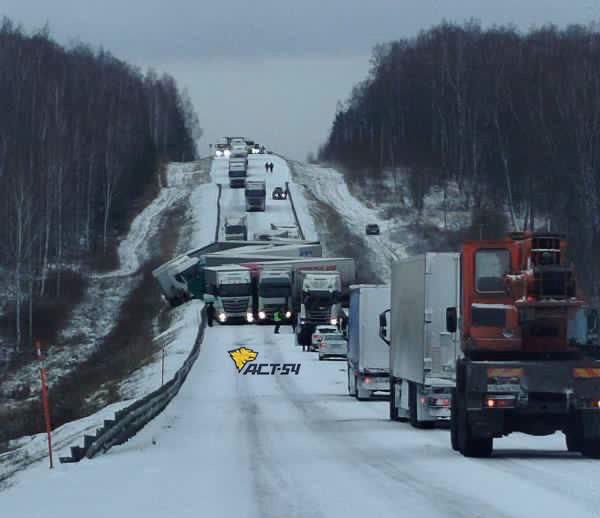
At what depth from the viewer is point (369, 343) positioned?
37.1 m

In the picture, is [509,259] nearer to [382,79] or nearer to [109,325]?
[109,325]

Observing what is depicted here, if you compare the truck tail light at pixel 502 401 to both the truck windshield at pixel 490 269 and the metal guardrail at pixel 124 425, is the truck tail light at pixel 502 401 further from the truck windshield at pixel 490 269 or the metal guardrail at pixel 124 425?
the metal guardrail at pixel 124 425

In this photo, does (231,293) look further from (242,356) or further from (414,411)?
(414,411)

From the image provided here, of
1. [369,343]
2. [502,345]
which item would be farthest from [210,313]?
[502,345]

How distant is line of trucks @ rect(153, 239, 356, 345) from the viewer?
215 ft

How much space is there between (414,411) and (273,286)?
40270 millimetres

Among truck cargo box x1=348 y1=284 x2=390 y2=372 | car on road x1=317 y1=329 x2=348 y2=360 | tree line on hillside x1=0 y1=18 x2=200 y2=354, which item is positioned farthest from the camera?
tree line on hillside x1=0 y1=18 x2=200 y2=354

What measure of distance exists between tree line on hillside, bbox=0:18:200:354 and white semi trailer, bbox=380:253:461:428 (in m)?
42.2

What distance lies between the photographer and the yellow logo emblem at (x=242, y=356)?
181 feet

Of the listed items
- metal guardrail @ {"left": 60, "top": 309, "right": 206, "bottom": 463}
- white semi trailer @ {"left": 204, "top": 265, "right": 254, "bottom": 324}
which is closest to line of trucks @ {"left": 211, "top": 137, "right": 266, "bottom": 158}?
white semi trailer @ {"left": 204, "top": 265, "right": 254, "bottom": 324}

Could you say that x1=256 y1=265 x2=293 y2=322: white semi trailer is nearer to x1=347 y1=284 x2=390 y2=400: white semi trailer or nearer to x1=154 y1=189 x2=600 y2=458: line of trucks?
x1=347 y1=284 x2=390 y2=400: white semi trailer

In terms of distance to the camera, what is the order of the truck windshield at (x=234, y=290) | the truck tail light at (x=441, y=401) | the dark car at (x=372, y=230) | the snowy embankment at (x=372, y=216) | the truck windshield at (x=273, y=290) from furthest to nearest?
the dark car at (x=372, y=230) < the snowy embankment at (x=372, y=216) < the truck windshield at (x=273, y=290) < the truck windshield at (x=234, y=290) < the truck tail light at (x=441, y=401)

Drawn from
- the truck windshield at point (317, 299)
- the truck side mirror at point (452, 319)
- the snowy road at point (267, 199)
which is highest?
the snowy road at point (267, 199)

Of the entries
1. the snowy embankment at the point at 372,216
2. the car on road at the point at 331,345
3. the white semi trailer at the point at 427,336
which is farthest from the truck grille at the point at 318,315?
the white semi trailer at the point at 427,336
